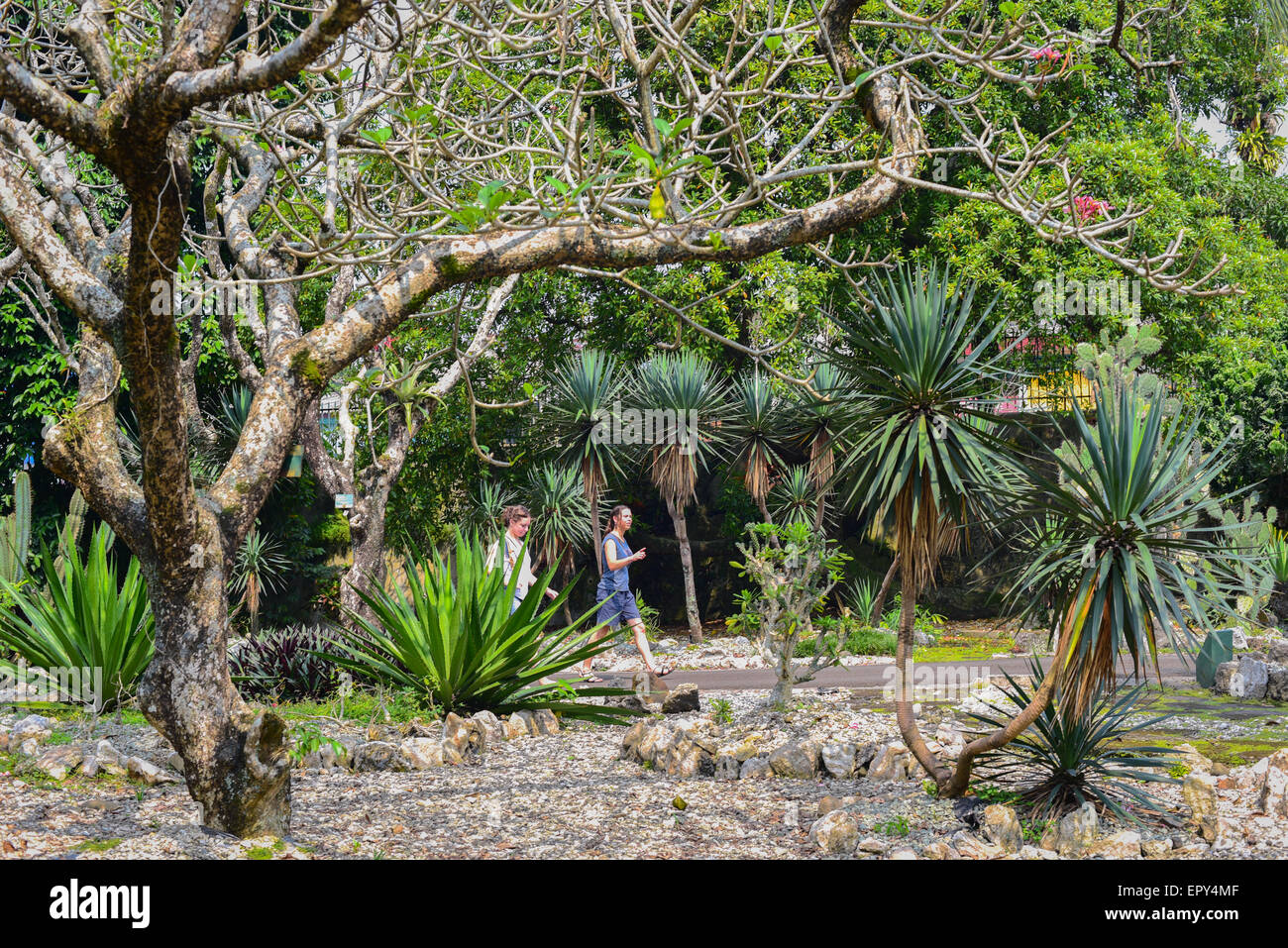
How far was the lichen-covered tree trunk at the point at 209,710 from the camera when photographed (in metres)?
4.37

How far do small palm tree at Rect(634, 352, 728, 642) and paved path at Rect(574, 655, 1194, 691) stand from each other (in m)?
2.47

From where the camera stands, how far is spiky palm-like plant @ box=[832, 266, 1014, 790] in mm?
4953

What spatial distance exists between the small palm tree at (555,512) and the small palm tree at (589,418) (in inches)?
6.8

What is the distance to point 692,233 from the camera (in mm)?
4883

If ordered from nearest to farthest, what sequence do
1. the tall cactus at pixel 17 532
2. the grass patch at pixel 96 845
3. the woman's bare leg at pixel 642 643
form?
the grass patch at pixel 96 845 < the woman's bare leg at pixel 642 643 < the tall cactus at pixel 17 532

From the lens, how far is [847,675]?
10.7m

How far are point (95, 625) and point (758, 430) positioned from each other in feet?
26.9

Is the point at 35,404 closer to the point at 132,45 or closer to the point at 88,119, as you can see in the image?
the point at 132,45

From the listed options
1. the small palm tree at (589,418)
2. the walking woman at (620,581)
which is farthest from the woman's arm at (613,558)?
the small palm tree at (589,418)

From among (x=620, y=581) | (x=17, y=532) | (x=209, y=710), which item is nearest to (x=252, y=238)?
(x=209, y=710)

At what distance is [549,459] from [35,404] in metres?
5.96

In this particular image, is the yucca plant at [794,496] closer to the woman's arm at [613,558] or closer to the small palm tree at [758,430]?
the small palm tree at [758,430]

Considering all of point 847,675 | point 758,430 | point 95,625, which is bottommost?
point 847,675

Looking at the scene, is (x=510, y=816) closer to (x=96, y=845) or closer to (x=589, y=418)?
(x=96, y=845)
